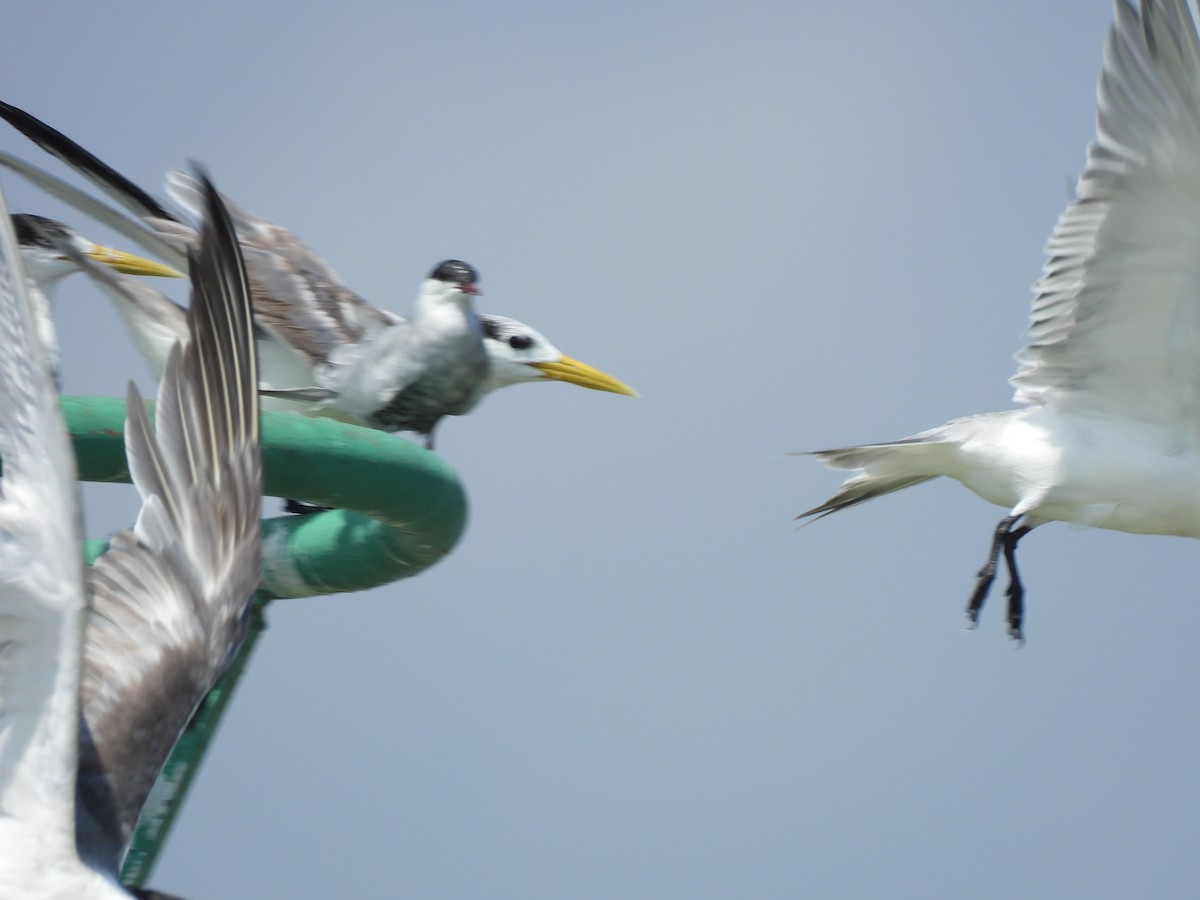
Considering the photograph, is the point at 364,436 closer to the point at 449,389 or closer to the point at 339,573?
the point at 339,573

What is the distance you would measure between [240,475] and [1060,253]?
3.43 m

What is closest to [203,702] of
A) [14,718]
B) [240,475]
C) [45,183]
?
[240,475]

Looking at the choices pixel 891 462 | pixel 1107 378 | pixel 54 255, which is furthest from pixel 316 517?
pixel 1107 378

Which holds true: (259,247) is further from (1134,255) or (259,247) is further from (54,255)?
(1134,255)

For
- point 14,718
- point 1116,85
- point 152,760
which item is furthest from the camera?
point 1116,85

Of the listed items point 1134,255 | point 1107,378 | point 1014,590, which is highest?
point 1134,255

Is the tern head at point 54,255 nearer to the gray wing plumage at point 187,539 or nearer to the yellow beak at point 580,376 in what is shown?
the yellow beak at point 580,376

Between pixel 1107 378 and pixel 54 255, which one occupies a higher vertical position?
pixel 1107 378

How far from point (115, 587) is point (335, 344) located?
8.01 ft

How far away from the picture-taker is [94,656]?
322 cm

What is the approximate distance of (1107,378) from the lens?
19.9 ft

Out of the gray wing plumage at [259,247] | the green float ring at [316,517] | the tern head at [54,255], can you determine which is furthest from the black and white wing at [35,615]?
the tern head at [54,255]

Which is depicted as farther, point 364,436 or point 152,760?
point 364,436

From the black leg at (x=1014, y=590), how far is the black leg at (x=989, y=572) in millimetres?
11
